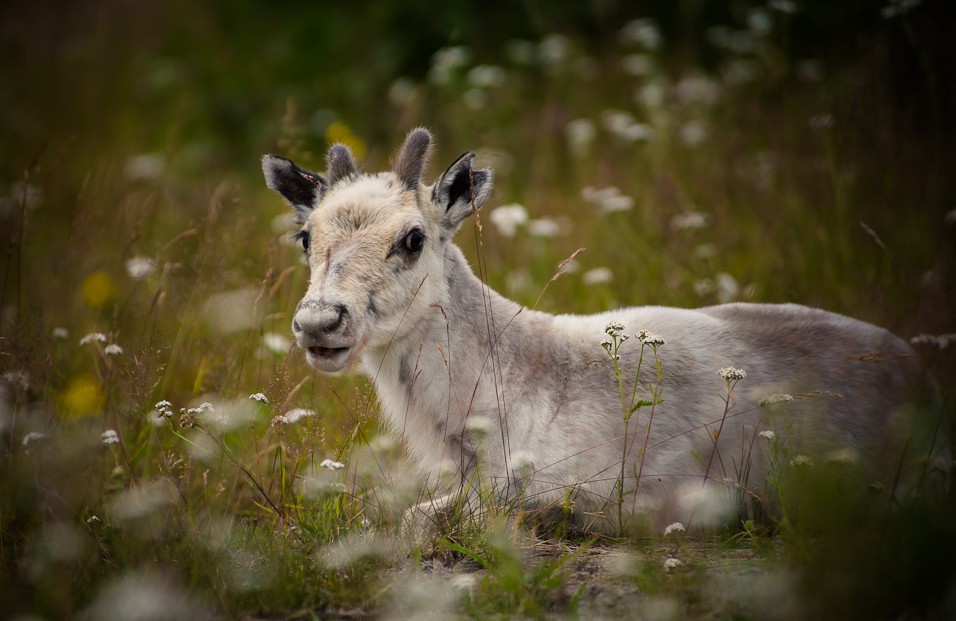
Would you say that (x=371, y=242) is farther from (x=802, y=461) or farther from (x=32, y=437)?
(x=802, y=461)

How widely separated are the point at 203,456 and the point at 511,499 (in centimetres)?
177

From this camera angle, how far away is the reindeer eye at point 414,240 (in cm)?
420

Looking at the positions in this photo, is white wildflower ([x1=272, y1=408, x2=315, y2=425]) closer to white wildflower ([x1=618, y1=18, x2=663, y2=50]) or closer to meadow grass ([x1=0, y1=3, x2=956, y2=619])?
meadow grass ([x1=0, y1=3, x2=956, y2=619])

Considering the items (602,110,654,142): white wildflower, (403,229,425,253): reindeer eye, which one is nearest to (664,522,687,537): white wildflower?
(403,229,425,253): reindeer eye

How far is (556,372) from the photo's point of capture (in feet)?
13.9

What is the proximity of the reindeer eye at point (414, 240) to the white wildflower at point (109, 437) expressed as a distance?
5.79 ft

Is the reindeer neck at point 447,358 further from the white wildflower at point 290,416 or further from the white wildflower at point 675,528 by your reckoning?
the white wildflower at point 675,528

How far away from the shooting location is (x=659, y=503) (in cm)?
391

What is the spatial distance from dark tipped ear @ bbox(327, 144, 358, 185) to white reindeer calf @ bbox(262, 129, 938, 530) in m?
0.23

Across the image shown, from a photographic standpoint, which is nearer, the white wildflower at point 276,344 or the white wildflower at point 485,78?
the white wildflower at point 276,344

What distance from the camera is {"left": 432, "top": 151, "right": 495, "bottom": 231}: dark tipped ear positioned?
441 centimetres

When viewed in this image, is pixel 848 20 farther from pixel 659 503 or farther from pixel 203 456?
pixel 203 456

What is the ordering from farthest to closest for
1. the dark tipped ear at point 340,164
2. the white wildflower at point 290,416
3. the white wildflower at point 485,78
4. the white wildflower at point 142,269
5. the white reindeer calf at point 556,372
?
the white wildflower at point 485,78 → the white wildflower at point 142,269 → the dark tipped ear at point 340,164 → the white reindeer calf at point 556,372 → the white wildflower at point 290,416

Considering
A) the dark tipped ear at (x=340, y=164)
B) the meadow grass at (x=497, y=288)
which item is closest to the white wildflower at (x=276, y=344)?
the meadow grass at (x=497, y=288)
